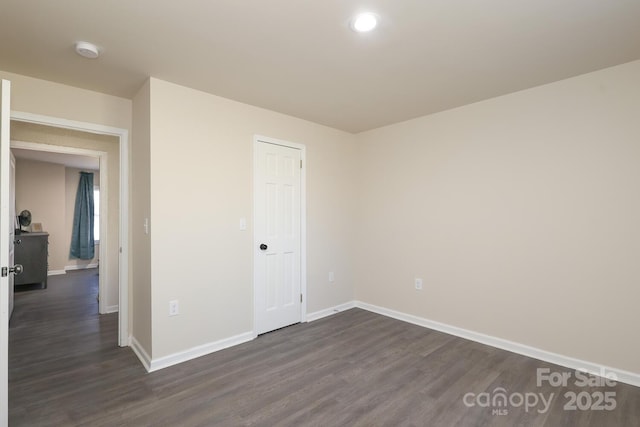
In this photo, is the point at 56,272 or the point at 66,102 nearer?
the point at 66,102

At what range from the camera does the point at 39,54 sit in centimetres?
218

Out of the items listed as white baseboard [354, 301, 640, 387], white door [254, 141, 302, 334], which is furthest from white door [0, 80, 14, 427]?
white baseboard [354, 301, 640, 387]

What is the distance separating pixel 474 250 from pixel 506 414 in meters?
1.54

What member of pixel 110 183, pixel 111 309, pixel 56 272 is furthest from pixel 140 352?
pixel 56 272

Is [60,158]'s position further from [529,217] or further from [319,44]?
[529,217]

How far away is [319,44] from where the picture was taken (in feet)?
6.82

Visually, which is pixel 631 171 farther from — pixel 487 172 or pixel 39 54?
pixel 39 54

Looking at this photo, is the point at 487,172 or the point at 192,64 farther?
the point at 487,172

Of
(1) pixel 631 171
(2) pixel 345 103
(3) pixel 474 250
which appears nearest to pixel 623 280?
(1) pixel 631 171

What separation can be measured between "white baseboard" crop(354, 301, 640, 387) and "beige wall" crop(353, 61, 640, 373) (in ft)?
0.16

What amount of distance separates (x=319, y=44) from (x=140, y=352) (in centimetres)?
296

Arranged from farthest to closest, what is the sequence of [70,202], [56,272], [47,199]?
1. [70,202]
2. [56,272]
3. [47,199]

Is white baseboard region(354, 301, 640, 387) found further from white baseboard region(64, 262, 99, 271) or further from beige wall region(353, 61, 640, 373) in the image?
white baseboard region(64, 262, 99, 271)

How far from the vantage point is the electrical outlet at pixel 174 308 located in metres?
2.66
